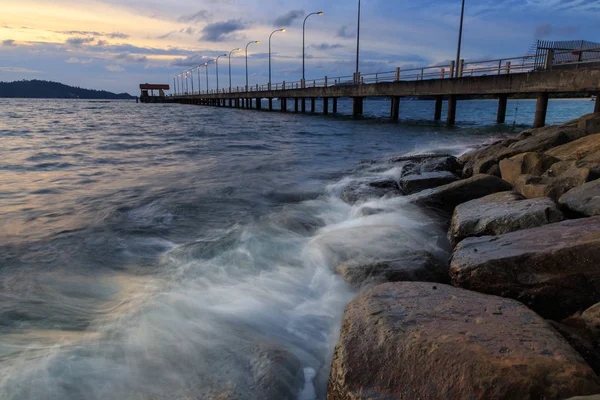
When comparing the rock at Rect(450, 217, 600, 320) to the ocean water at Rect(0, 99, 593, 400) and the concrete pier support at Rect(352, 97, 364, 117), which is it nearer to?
the ocean water at Rect(0, 99, 593, 400)

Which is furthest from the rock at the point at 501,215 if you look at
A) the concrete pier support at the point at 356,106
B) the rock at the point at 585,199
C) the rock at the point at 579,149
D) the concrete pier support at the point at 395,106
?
the concrete pier support at the point at 356,106

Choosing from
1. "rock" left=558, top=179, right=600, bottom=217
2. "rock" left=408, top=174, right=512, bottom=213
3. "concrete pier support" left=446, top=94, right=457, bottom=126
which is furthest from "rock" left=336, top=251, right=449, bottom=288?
"concrete pier support" left=446, top=94, right=457, bottom=126

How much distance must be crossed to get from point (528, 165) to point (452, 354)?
5.68m

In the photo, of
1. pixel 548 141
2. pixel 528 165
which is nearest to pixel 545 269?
pixel 528 165

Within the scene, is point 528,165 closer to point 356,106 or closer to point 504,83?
point 504,83

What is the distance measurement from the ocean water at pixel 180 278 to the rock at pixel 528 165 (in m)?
1.99

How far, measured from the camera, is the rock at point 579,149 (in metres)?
6.55

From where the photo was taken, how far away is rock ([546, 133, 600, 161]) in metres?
6.55

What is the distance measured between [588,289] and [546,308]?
32 centimetres

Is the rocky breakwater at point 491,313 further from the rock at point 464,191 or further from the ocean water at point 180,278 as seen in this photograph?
the rock at point 464,191

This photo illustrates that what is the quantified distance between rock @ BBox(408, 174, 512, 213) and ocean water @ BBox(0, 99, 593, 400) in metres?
0.42

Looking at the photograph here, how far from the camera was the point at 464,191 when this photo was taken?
617 centimetres

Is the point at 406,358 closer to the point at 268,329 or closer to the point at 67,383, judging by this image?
the point at 268,329

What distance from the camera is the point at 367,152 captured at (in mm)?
15664
